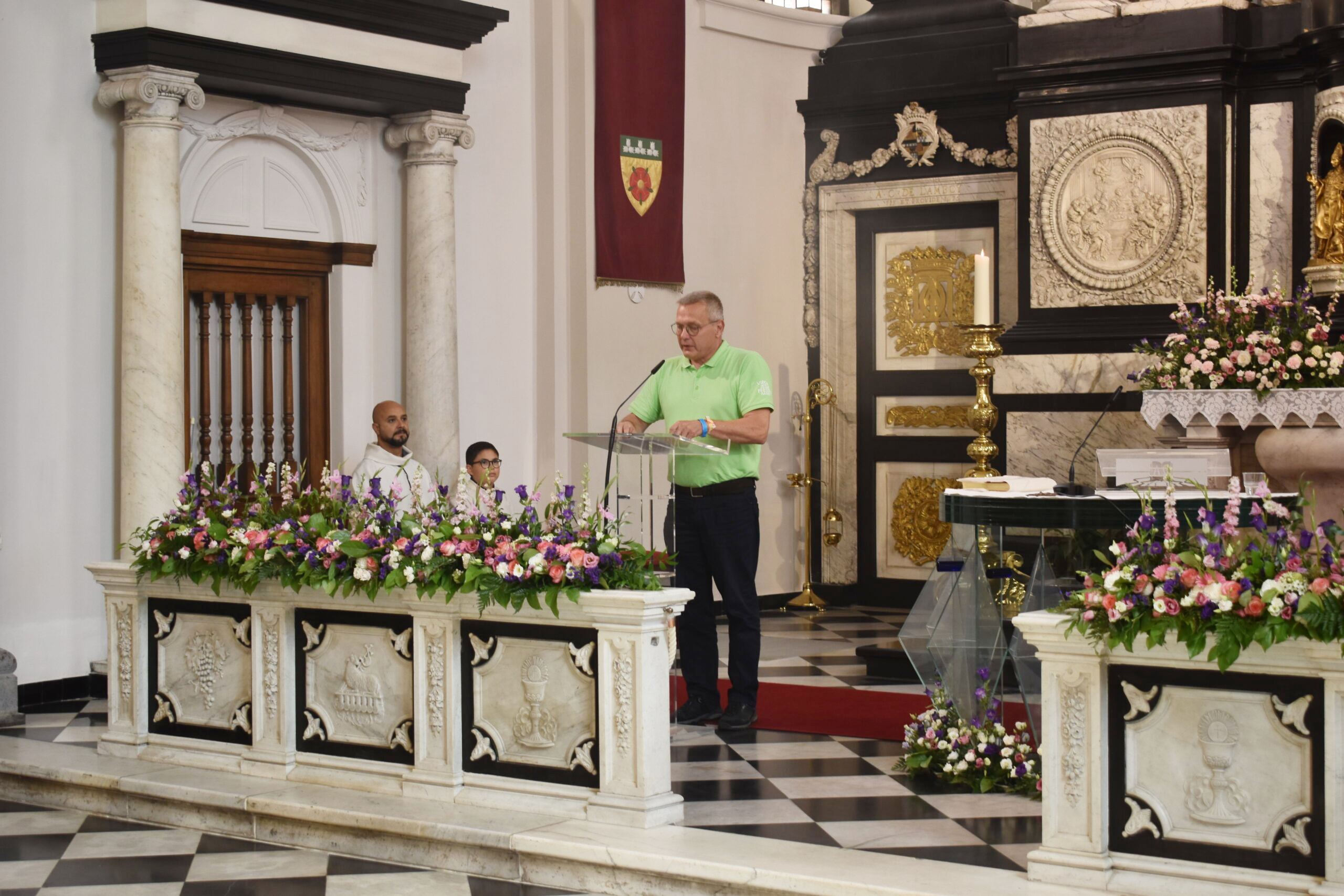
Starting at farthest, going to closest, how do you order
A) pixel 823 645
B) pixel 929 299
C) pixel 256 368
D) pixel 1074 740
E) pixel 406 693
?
pixel 929 299
pixel 823 645
pixel 256 368
pixel 406 693
pixel 1074 740

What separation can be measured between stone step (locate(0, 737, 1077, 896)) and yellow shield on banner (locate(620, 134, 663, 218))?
17.8 ft

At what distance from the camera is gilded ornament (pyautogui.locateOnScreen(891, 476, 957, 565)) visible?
11125 mm

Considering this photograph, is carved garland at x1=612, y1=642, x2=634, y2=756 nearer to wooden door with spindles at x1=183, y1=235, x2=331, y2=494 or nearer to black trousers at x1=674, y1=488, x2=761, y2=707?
black trousers at x1=674, y1=488, x2=761, y2=707

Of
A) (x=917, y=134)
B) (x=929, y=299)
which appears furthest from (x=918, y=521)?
(x=917, y=134)

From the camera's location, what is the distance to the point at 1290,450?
8.11 m

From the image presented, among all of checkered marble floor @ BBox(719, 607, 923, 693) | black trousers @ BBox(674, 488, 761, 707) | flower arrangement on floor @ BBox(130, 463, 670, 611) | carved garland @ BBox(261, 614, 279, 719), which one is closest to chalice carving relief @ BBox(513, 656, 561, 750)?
flower arrangement on floor @ BBox(130, 463, 670, 611)

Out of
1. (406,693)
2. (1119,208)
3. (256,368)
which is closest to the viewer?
(406,693)

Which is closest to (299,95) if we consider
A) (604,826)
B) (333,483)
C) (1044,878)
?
(333,483)

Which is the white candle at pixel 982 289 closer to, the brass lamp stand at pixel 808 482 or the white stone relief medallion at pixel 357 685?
the white stone relief medallion at pixel 357 685

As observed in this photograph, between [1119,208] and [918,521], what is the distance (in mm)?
2769

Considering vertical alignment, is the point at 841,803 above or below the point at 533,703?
below

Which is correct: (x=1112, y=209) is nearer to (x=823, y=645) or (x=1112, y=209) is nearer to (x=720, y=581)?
(x=823, y=645)

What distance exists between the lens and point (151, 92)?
762cm

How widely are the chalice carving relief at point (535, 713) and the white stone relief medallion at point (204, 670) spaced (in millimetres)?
1292
